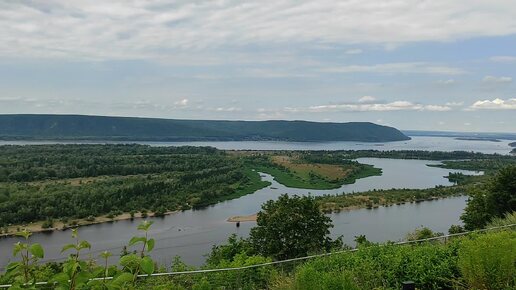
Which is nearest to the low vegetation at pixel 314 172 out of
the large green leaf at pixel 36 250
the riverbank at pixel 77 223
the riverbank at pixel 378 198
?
the riverbank at pixel 378 198

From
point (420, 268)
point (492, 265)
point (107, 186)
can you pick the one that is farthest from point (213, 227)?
point (492, 265)

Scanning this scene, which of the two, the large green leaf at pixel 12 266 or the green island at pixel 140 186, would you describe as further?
the green island at pixel 140 186

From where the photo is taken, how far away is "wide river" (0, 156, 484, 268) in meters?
26.2

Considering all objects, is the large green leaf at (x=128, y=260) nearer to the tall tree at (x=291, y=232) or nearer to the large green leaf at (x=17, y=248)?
the large green leaf at (x=17, y=248)

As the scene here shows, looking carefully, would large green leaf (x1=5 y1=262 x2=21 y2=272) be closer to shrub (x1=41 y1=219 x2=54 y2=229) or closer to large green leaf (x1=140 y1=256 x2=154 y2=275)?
large green leaf (x1=140 y1=256 x2=154 y2=275)

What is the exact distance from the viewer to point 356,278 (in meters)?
4.86

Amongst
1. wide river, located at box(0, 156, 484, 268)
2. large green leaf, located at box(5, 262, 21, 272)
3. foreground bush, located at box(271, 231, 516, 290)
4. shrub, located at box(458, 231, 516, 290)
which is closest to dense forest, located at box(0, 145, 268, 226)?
wide river, located at box(0, 156, 484, 268)

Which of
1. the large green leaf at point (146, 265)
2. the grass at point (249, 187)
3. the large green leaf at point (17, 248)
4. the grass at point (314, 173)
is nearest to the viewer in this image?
the large green leaf at point (146, 265)

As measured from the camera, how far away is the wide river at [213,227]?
26.2 metres

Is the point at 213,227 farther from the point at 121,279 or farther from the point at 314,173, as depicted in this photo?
the point at 314,173

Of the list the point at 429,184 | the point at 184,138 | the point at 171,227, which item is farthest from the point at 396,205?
the point at 184,138

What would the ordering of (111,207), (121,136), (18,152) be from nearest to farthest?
(111,207) < (18,152) < (121,136)

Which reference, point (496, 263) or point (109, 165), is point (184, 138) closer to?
point (109, 165)

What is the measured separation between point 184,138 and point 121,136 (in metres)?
24.9
